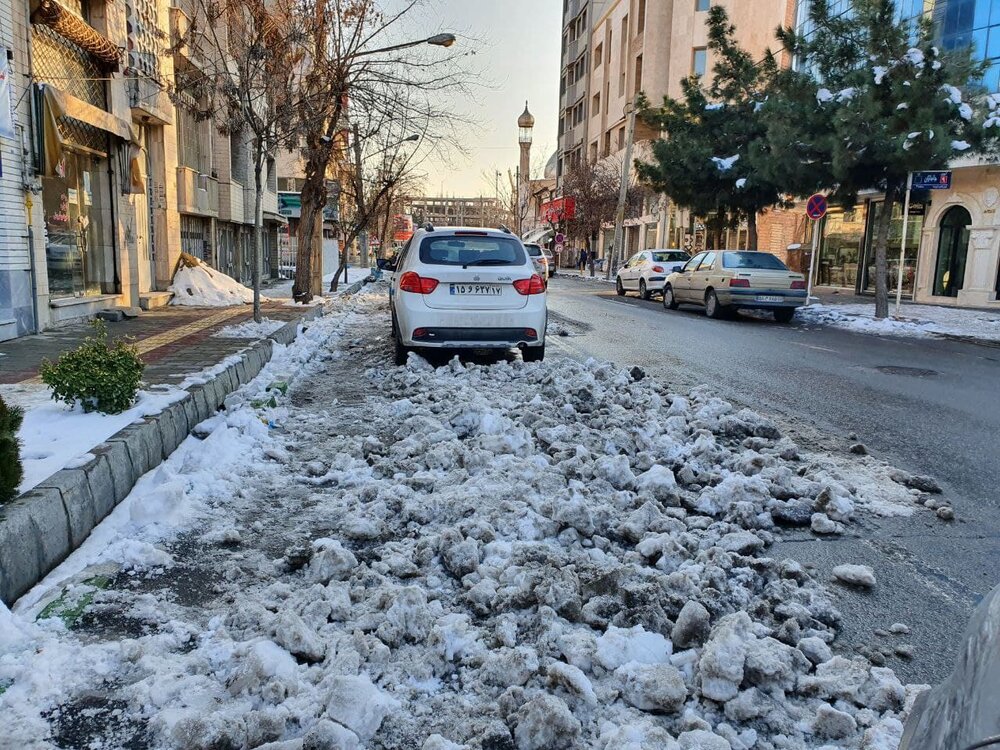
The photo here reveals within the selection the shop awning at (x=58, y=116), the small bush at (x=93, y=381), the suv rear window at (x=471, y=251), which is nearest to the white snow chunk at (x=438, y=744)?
the small bush at (x=93, y=381)

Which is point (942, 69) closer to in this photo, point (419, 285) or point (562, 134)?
point (419, 285)

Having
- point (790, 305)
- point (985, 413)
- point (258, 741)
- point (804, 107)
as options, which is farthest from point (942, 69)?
point (258, 741)

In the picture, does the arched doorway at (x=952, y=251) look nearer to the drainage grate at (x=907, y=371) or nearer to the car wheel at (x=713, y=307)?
the car wheel at (x=713, y=307)

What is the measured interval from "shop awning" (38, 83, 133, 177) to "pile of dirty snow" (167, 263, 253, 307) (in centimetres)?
426

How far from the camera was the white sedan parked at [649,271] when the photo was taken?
26031mm

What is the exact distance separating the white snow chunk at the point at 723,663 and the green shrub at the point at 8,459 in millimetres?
2974

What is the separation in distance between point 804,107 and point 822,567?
1738cm

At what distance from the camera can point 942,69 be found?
16.1 meters

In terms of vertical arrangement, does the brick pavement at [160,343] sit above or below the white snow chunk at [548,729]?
above

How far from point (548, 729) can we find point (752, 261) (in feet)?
58.3

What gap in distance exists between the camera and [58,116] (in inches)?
Answer: 442

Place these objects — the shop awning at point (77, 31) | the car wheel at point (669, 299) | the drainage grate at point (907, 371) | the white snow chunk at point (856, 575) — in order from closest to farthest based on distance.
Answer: the white snow chunk at point (856, 575)
the drainage grate at point (907, 371)
the shop awning at point (77, 31)
the car wheel at point (669, 299)

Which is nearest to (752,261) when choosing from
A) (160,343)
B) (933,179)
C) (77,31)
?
(933,179)

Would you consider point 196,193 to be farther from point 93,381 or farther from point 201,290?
point 93,381
